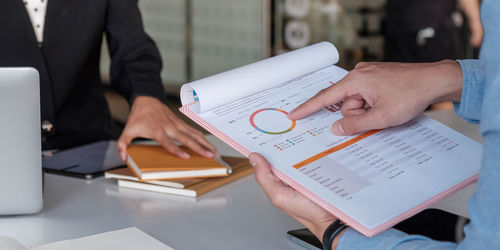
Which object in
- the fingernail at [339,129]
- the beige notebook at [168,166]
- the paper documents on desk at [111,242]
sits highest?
the fingernail at [339,129]

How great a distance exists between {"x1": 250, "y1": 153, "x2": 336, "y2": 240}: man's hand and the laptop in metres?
0.46

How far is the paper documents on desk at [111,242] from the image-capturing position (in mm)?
1032

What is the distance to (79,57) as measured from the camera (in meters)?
2.03

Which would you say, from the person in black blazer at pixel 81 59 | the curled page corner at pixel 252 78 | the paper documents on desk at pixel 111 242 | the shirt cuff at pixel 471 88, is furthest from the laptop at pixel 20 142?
the shirt cuff at pixel 471 88

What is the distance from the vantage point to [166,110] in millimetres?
1719

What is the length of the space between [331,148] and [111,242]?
407 mm

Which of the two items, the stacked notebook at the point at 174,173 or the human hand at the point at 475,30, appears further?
the human hand at the point at 475,30

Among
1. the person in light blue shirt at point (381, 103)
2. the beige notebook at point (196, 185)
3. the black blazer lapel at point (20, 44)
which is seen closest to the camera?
the person in light blue shirt at point (381, 103)

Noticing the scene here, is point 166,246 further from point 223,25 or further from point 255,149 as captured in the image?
point 223,25

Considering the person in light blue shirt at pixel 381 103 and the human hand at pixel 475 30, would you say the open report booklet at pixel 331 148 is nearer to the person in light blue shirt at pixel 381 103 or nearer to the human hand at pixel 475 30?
the person in light blue shirt at pixel 381 103

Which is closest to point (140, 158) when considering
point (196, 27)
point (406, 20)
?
point (406, 20)

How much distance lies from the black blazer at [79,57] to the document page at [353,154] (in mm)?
831

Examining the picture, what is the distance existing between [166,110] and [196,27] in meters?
3.79

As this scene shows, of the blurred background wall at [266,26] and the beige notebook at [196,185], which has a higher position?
the beige notebook at [196,185]
